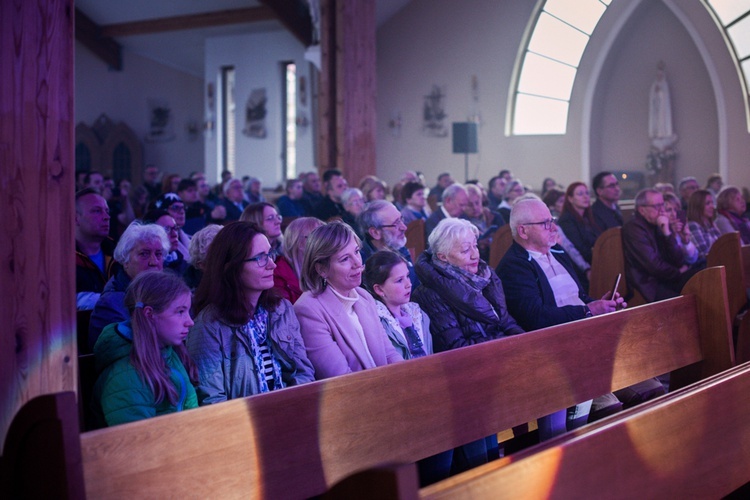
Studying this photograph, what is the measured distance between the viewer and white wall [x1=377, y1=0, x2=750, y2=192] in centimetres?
1389

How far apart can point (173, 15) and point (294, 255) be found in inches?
534

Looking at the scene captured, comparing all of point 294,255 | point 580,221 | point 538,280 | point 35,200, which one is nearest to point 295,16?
point 580,221

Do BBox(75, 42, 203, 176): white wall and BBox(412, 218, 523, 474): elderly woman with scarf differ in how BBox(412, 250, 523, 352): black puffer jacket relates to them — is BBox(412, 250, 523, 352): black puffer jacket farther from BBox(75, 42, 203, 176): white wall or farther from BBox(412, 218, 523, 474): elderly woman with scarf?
BBox(75, 42, 203, 176): white wall

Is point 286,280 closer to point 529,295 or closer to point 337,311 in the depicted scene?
point 337,311

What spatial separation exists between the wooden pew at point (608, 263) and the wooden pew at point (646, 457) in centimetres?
332

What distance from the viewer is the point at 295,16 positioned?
1472 centimetres

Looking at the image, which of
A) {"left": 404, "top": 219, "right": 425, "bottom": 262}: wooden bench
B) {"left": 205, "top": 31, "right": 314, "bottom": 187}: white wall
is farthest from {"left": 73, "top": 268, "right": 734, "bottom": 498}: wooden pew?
{"left": 205, "top": 31, "right": 314, "bottom": 187}: white wall

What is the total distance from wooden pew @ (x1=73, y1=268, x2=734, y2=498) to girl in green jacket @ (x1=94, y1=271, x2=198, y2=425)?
0.70m

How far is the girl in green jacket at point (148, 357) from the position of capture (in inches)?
94.7

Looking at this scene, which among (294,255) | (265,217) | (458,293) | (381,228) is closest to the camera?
(458,293)

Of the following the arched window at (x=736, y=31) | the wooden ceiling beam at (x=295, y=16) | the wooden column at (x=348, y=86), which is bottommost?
the wooden column at (x=348, y=86)

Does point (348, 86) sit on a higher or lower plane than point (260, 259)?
higher

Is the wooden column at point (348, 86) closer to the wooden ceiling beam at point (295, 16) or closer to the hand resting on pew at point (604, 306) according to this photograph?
the wooden ceiling beam at point (295, 16)

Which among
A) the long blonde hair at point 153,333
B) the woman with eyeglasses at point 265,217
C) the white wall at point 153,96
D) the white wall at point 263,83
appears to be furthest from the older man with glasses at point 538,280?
the white wall at point 153,96
